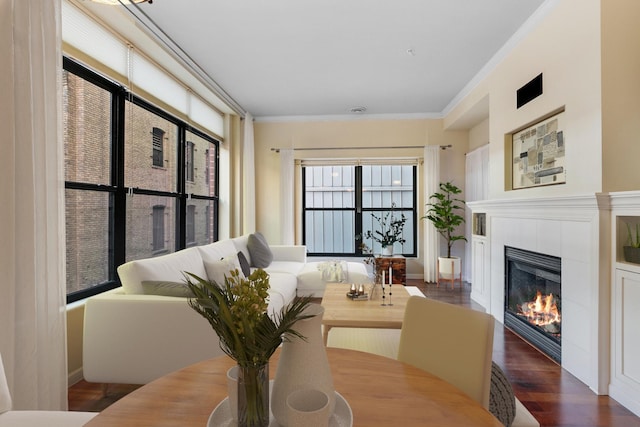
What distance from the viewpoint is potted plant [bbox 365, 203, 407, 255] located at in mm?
5379

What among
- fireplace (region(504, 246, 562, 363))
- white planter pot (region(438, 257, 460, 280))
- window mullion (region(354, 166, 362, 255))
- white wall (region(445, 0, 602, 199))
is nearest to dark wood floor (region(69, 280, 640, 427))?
fireplace (region(504, 246, 562, 363))

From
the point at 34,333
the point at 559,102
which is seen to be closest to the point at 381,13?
the point at 559,102

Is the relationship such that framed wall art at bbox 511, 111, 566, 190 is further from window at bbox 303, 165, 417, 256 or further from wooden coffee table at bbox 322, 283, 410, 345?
window at bbox 303, 165, 417, 256

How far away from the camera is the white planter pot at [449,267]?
15.6 feet

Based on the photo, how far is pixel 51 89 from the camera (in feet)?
5.73

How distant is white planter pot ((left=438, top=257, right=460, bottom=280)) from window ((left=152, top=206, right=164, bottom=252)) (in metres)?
3.77

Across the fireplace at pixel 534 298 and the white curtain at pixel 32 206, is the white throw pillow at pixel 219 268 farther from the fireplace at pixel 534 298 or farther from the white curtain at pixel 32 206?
the fireplace at pixel 534 298

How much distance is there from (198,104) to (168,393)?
414 cm

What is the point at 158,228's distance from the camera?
11.7 ft

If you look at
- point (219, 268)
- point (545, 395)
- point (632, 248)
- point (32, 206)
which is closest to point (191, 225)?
point (219, 268)

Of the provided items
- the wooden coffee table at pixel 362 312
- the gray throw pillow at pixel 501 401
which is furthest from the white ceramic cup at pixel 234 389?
the wooden coffee table at pixel 362 312

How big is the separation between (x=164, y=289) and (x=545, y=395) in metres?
2.49

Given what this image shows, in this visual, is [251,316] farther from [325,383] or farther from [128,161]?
[128,161]

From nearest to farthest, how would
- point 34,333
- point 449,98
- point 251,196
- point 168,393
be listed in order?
point 168,393, point 34,333, point 449,98, point 251,196
